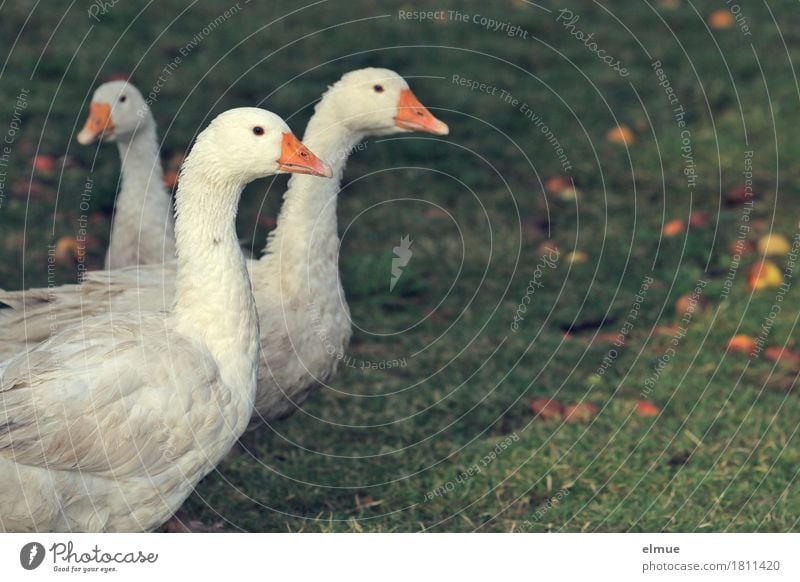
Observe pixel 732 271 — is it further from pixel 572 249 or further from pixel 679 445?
pixel 679 445

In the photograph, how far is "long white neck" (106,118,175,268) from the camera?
21.1 feet

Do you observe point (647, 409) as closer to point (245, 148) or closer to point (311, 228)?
point (311, 228)

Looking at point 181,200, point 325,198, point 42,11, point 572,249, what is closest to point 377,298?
point 572,249

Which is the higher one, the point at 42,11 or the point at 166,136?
the point at 42,11

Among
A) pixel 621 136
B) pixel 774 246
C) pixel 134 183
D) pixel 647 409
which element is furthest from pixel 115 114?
pixel 621 136

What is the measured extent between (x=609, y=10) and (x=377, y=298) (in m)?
4.88

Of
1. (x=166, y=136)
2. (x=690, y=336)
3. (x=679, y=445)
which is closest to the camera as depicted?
(x=679, y=445)

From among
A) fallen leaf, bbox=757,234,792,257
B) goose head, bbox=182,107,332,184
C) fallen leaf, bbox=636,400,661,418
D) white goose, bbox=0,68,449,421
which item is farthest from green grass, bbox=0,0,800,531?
goose head, bbox=182,107,332,184

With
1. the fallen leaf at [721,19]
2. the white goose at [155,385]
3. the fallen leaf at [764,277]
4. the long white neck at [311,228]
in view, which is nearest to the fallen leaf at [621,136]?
the fallen leaf at [764,277]

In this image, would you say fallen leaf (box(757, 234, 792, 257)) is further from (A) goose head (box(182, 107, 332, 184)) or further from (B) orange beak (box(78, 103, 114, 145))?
(A) goose head (box(182, 107, 332, 184))

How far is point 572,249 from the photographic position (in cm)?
819
